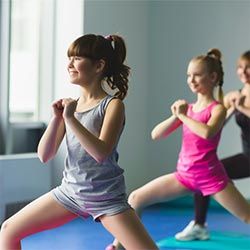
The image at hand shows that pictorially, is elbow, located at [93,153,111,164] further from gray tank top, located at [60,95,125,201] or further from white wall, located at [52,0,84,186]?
white wall, located at [52,0,84,186]

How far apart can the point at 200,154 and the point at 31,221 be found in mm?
1105

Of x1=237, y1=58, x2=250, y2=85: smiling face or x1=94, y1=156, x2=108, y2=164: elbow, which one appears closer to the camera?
x1=94, y1=156, x2=108, y2=164: elbow

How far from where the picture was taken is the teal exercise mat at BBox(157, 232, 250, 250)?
2.80m

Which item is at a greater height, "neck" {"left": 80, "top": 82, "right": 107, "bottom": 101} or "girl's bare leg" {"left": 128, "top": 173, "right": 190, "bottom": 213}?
"neck" {"left": 80, "top": 82, "right": 107, "bottom": 101}

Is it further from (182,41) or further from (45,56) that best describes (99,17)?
(182,41)

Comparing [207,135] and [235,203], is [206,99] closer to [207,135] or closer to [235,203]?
[207,135]

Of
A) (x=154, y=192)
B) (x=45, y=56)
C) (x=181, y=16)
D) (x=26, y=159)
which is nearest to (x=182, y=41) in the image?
(x=181, y=16)

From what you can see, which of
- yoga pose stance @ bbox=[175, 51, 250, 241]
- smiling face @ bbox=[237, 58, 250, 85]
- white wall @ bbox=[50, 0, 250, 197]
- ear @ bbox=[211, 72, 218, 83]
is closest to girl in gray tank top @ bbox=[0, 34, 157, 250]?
ear @ bbox=[211, 72, 218, 83]

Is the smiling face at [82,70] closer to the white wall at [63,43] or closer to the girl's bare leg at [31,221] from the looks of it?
the girl's bare leg at [31,221]

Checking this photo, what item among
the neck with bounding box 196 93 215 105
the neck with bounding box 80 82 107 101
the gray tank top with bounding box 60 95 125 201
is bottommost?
the gray tank top with bounding box 60 95 125 201

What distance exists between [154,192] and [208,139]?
35 cm

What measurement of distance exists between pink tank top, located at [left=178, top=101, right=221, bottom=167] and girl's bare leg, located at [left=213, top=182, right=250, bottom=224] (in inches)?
6.7

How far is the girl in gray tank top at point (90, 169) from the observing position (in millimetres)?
1732

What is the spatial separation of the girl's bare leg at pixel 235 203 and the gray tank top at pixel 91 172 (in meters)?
0.85
